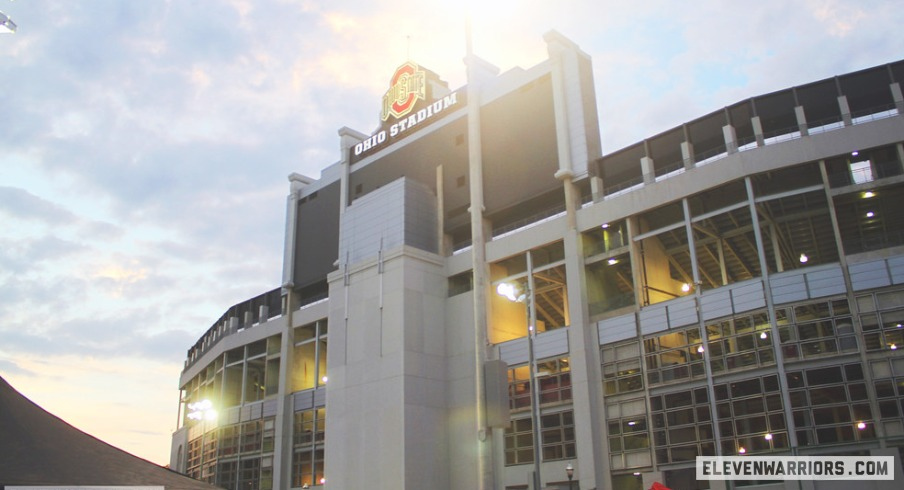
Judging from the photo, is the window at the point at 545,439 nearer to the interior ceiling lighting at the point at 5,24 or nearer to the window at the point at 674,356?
the window at the point at 674,356

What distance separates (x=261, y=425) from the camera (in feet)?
219

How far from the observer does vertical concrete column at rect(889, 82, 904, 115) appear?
38.5 m

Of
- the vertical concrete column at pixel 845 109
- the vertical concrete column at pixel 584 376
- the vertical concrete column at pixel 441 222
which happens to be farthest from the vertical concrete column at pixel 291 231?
the vertical concrete column at pixel 845 109

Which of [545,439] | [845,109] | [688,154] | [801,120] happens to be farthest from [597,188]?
[545,439]

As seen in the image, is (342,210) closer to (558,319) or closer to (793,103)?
(558,319)

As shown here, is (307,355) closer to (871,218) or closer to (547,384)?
(547,384)

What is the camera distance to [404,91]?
6353 centimetres

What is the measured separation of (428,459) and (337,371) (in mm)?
9466

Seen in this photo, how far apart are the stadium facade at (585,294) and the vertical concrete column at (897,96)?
0.14m

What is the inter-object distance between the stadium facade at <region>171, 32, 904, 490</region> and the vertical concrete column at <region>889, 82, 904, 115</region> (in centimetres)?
14

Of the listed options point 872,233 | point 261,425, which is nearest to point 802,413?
point 872,233

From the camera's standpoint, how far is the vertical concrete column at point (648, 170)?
148ft

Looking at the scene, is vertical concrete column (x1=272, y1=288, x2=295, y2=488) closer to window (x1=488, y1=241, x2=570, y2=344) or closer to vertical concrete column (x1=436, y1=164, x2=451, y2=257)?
vertical concrete column (x1=436, y1=164, x2=451, y2=257)

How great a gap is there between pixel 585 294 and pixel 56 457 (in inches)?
1242
